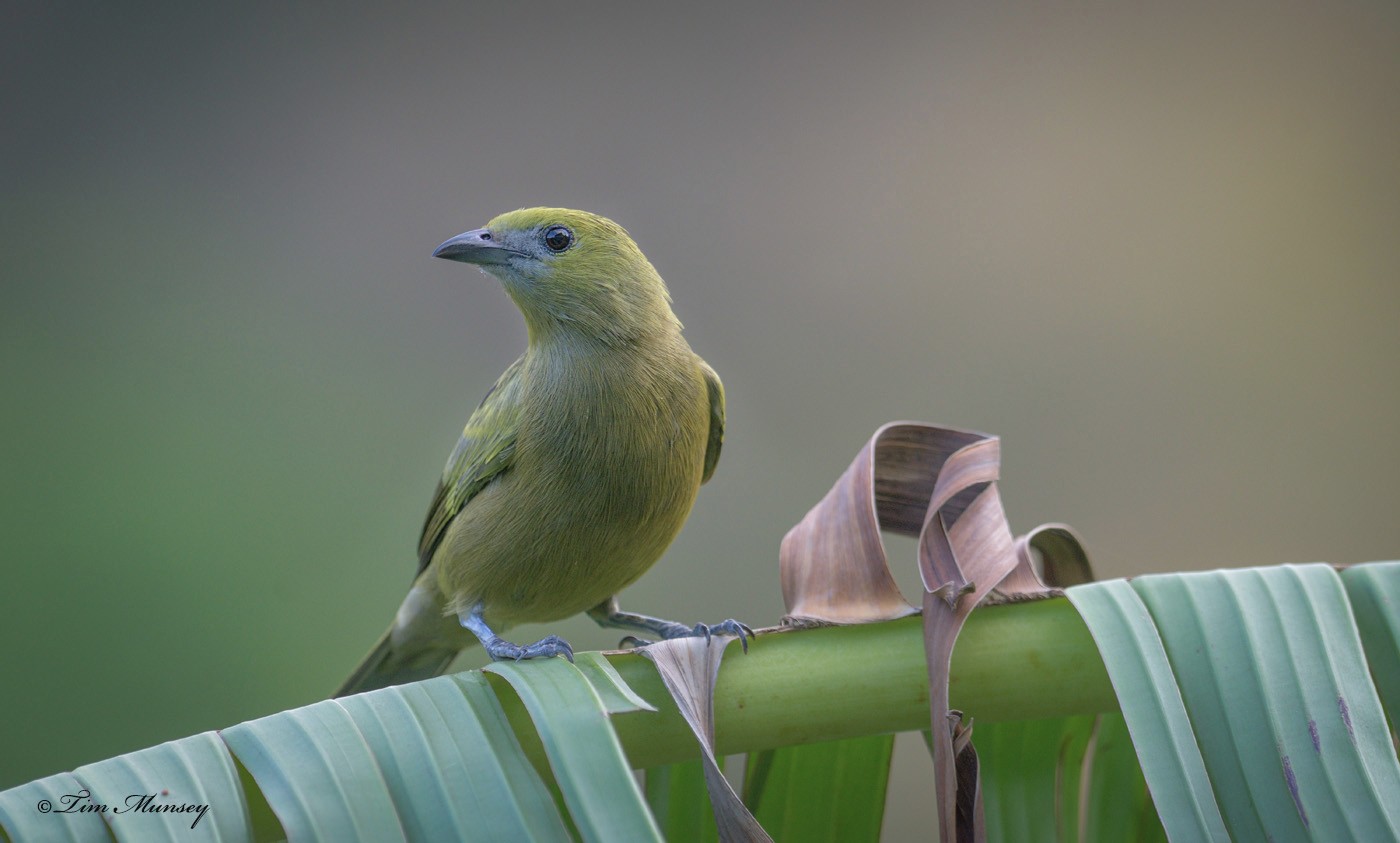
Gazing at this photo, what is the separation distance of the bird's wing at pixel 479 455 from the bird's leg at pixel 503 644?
0.26 meters

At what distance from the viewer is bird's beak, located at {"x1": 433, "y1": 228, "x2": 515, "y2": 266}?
2.85 metres

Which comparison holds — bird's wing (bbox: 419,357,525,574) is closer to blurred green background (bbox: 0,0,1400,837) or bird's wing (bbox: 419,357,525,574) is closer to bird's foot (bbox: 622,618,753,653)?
bird's foot (bbox: 622,618,753,653)

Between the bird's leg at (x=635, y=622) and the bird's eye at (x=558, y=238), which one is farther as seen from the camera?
the bird's leg at (x=635, y=622)

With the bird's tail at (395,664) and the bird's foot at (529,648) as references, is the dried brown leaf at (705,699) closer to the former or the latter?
the bird's foot at (529,648)

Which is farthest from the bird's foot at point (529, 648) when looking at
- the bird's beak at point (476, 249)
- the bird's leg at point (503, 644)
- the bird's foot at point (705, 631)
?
the bird's beak at point (476, 249)

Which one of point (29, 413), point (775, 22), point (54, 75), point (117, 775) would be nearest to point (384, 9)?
point (54, 75)

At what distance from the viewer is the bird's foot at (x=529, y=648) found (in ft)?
7.88

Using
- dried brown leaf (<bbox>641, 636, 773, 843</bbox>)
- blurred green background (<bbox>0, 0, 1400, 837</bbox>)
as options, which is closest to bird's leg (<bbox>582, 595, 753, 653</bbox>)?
dried brown leaf (<bbox>641, 636, 773, 843</bbox>)

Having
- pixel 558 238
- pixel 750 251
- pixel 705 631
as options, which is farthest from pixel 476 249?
pixel 750 251

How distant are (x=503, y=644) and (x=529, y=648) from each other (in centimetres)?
19

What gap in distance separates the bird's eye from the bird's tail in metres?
1.18

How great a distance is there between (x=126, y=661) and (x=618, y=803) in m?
3.67

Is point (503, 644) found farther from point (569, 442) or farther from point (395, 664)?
point (395, 664)

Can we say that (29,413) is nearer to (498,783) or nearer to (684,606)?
(684,606)
